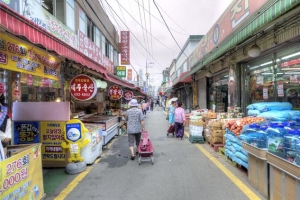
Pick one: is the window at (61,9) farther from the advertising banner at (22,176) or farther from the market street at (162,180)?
the advertising banner at (22,176)

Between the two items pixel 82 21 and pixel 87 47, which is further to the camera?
pixel 87 47

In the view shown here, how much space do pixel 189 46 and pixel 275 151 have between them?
21.8 m

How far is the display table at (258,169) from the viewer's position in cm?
387

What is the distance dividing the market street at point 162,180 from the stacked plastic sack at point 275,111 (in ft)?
5.20

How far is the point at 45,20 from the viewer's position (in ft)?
30.4

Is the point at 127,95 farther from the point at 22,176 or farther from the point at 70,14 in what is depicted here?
the point at 22,176

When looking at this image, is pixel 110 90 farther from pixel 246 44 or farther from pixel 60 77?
pixel 246 44

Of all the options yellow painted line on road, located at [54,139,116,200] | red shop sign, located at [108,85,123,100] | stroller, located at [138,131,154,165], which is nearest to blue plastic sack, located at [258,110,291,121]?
stroller, located at [138,131,154,165]

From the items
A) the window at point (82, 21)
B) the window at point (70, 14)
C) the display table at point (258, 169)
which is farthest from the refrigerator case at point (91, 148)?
the window at point (82, 21)

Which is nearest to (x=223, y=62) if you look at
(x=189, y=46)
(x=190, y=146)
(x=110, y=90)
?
(x=190, y=146)

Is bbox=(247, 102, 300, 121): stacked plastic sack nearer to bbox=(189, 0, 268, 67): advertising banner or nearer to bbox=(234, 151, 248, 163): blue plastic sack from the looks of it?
bbox=(234, 151, 248, 163): blue plastic sack

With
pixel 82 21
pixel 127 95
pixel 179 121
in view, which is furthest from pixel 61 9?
pixel 127 95

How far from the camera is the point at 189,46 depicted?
79.6ft

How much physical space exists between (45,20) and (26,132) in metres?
5.66
